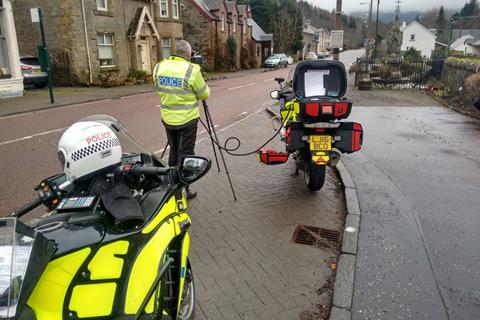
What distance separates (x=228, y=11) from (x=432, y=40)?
209 ft

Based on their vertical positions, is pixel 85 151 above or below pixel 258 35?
below

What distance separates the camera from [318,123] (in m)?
5.28

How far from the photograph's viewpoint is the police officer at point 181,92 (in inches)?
196

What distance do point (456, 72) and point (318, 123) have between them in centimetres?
1528

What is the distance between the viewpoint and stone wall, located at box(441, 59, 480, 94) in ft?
50.8

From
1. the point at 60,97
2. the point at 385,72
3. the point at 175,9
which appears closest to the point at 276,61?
the point at 175,9

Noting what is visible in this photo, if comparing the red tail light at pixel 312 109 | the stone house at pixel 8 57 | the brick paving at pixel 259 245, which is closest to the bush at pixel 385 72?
the brick paving at pixel 259 245

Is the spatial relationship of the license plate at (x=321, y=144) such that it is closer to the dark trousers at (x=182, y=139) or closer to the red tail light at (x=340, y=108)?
the red tail light at (x=340, y=108)

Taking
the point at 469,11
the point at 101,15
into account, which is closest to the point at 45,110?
the point at 101,15

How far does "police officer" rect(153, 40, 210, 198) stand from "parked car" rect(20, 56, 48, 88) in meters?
17.9

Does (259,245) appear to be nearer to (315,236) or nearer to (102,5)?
(315,236)

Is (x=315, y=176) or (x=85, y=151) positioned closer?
(x=85, y=151)

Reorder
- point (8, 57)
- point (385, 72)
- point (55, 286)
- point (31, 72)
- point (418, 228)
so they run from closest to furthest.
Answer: point (55, 286) → point (418, 228) → point (8, 57) → point (31, 72) → point (385, 72)

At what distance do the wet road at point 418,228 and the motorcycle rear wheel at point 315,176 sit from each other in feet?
2.13
